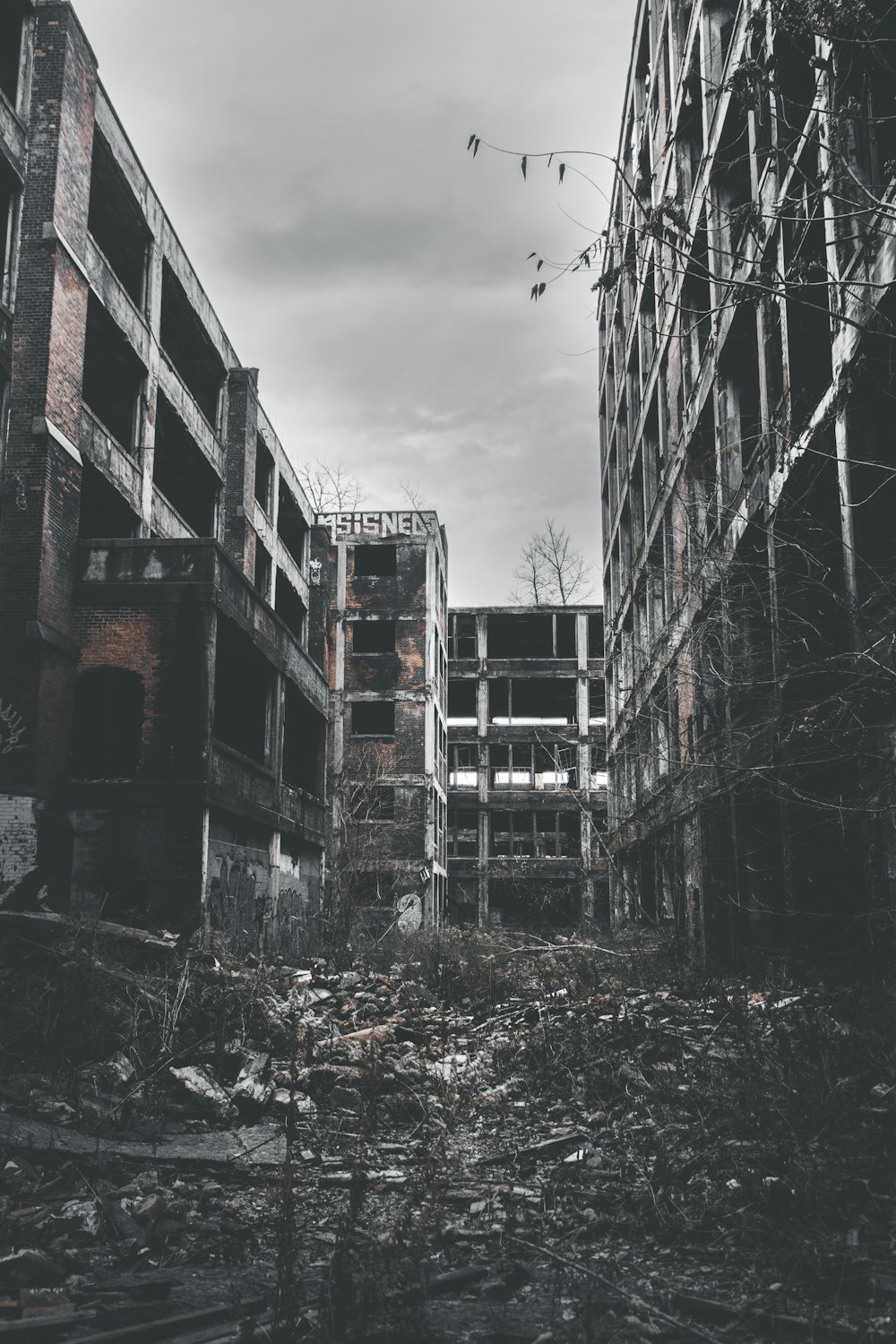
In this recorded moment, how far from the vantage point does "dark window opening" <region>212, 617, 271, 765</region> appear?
20.3 meters

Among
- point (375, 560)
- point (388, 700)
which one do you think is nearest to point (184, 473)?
point (388, 700)

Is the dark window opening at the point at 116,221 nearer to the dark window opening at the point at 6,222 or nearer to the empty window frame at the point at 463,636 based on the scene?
the dark window opening at the point at 6,222

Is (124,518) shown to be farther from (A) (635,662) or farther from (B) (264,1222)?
(B) (264,1222)

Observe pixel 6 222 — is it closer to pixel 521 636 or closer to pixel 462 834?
pixel 462 834

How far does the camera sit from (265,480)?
28031 millimetres

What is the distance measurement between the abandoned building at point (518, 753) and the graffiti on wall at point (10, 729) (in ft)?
97.4

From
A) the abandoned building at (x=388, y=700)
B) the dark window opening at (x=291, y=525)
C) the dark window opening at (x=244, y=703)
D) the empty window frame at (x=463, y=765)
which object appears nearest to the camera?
the dark window opening at (x=244, y=703)

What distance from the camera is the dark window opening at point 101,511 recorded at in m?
17.3

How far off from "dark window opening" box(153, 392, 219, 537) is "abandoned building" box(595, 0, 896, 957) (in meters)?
10.0

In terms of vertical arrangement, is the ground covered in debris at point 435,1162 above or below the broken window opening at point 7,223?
below

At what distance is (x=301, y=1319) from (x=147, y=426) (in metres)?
17.7

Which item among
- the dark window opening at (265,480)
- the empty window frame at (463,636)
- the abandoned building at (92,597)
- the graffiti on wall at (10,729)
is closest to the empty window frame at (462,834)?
the empty window frame at (463,636)

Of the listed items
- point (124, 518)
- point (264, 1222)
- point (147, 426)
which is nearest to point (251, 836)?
point (124, 518)

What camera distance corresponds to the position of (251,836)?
60.5ft
